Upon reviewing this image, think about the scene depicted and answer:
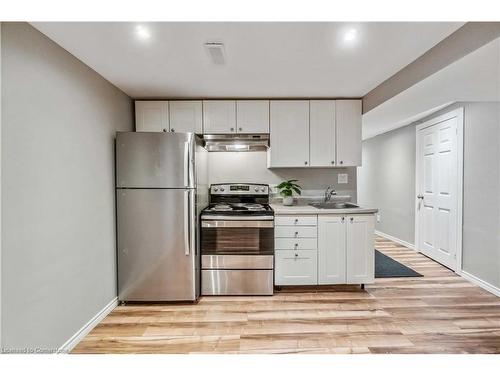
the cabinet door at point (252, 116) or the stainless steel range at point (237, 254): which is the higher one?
the cabinet door at point (252, 116)

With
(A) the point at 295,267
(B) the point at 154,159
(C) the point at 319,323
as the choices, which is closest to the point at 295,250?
(A) the point at 295,267

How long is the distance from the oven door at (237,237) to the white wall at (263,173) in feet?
2.62

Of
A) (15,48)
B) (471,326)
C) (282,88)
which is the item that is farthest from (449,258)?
(15,48)

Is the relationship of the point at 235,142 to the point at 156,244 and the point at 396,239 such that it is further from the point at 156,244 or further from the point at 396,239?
the point at 396,239

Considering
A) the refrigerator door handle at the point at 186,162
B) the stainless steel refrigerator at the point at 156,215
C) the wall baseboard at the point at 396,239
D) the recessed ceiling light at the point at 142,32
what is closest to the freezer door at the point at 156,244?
the stainless steel refrigerator at the point at 156,215

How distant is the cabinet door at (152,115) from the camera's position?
10.1ft

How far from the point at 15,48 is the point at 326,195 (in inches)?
122

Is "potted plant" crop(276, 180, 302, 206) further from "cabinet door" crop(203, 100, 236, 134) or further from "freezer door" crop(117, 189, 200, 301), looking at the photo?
"freezer door" crop(117, 189, 200, 301)

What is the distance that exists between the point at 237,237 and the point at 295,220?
637 millimetres

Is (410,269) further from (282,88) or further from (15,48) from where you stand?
(15,48)

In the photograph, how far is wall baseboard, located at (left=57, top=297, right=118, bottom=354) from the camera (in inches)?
75.3

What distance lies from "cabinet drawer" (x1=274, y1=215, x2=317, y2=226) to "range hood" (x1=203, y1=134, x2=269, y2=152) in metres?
0.90

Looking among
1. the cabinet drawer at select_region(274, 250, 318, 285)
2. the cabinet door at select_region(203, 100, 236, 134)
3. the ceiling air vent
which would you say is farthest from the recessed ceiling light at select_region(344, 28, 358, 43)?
the cabinet drawer at select_region(274, 250, 318, 285)

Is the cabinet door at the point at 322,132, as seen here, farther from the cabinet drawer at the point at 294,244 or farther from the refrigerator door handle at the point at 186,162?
the refrigerator door handle at the point at 186,162
